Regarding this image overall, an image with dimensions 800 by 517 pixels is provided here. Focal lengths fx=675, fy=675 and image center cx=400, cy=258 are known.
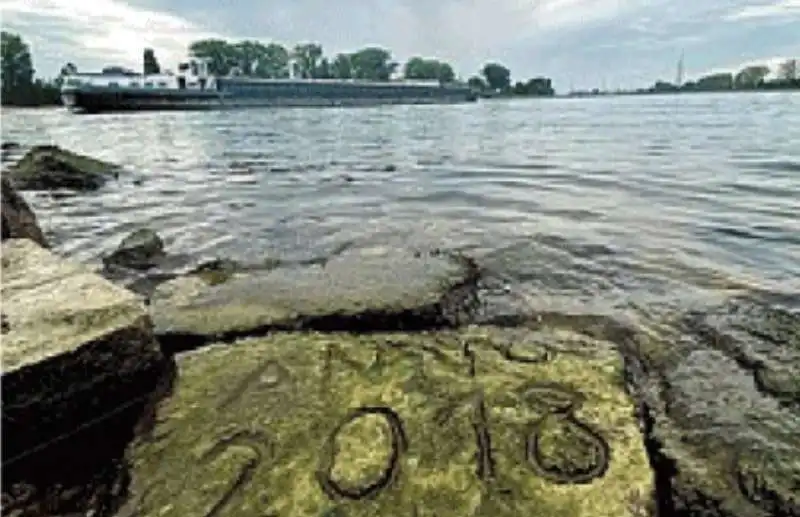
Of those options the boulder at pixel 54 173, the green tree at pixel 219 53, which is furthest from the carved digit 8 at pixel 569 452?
the green tree at pixel 219 53

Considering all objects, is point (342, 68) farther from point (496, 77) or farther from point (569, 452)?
point (569, 452)

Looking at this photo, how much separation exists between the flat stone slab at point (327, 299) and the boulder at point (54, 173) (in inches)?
326

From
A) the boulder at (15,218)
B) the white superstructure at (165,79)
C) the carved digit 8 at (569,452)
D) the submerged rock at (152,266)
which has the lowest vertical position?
the submerged rock at (152,266)

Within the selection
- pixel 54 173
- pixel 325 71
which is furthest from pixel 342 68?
pixel 54 173

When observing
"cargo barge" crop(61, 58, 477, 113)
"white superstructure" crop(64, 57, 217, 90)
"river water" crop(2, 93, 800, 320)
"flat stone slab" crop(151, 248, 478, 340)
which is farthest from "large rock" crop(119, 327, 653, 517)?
"white superstructure" crop(64, 57, 217, 90)

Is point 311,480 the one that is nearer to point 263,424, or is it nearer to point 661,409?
point 263,424

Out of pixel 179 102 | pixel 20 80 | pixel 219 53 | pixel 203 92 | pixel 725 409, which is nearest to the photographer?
pixel 725 409

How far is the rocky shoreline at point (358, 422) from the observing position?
2.11 metres

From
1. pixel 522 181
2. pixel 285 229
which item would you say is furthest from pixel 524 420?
pixel 522 181

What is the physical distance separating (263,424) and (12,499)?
877 mm

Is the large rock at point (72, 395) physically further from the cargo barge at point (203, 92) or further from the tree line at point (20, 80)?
the tree line at point (20, 80)

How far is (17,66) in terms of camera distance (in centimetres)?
Answer: 9444

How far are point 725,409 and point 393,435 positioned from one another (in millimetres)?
1726

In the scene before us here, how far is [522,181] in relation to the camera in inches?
471
